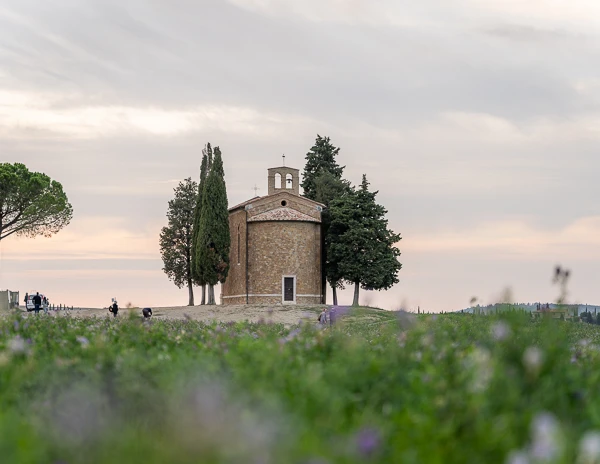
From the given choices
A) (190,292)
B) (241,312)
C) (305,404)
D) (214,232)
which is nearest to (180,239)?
(190,292)

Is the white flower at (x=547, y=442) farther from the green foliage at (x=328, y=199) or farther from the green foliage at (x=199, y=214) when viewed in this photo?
the green foliage at (x=328, y=199)

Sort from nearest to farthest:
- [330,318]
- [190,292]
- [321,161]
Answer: [330,318], [190,292], [321,161]

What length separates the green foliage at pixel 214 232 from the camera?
43031 mm

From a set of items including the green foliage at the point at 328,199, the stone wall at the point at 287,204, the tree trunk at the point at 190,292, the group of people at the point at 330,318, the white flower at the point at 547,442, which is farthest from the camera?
the tree trunk at the point at 190,292

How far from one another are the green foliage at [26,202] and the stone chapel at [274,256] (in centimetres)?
1325

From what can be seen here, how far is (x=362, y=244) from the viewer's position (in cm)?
4562

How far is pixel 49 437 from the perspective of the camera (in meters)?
3.29

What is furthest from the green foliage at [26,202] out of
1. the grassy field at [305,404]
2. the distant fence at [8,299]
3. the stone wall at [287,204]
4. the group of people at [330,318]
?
the grassy field at [305,404]

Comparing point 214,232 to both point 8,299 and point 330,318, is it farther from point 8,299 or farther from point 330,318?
point 330,318

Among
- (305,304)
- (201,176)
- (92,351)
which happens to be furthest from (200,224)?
(92,351)

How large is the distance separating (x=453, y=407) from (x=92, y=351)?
3143 mm

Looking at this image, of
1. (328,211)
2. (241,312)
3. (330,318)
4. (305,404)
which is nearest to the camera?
(305,404)

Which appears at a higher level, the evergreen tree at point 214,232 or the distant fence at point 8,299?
the evergreen tree at point 214,232

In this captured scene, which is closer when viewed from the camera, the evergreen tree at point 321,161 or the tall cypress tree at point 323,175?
the tall cypress tree at point 323,175
